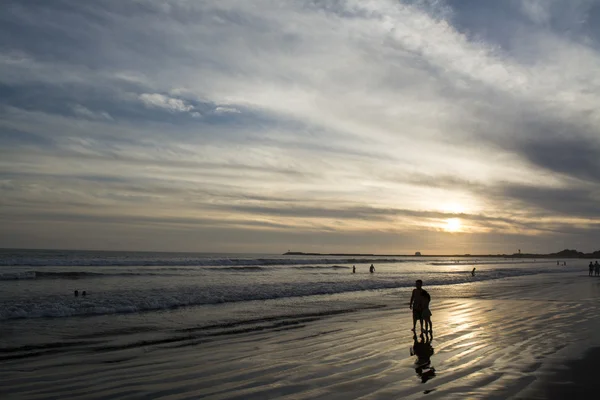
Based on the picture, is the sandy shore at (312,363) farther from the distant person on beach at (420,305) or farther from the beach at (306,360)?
the distant person on beach at (420,305)

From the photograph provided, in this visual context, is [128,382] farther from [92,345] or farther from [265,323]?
[265,323]

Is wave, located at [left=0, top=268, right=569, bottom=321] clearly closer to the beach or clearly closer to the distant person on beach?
the beach

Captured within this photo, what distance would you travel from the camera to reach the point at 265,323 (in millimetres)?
18609

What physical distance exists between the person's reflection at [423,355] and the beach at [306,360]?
106 mm

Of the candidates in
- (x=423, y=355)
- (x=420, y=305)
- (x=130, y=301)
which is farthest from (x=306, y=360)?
(x=130, y=301)

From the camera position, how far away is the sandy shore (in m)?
8.91

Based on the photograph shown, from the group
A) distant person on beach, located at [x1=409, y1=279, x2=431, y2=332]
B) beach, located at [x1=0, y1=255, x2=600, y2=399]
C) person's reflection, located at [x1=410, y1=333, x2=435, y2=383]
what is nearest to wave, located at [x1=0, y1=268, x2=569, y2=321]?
beach, located at [x1=0, y1=255, x2=600, y2=399]

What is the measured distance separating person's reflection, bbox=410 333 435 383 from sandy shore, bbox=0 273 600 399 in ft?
0.36

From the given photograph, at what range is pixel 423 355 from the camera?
12.1 metres

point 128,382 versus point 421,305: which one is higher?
point 421,305

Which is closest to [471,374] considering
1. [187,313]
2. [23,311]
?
[187,313]

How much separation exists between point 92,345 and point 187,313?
779cm

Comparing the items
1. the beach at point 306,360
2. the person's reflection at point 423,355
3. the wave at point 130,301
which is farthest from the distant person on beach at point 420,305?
the wave at point 130,301

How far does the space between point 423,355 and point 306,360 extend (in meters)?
3.09
